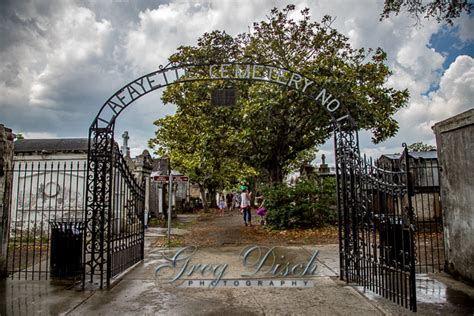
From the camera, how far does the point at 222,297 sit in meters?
5.14

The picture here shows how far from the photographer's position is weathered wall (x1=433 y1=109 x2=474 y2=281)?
5.74 m

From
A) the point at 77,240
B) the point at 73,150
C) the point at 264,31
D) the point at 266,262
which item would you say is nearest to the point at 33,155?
the point at 73,150

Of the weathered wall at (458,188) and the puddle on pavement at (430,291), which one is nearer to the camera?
the puddle on pavement at (430,291)

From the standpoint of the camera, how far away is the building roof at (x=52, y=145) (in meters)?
11.8

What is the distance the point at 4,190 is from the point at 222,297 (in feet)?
15.3

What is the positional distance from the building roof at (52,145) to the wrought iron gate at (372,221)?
9.09 metres

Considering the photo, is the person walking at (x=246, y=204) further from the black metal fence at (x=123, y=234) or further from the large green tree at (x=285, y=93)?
the black metal fence at (x=123, y=234)

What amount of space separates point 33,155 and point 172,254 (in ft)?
22.9

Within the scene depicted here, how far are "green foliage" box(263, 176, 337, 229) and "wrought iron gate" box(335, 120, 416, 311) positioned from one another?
6573 millimetres

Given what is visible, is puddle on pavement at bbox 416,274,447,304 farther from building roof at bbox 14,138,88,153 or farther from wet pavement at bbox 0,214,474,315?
building roof at bbox 14,138,88,153

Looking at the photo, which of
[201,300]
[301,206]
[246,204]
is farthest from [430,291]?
[246,204]

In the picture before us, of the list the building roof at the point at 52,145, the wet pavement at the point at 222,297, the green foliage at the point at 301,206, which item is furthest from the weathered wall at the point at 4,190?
the green foliage at the point at 301,206

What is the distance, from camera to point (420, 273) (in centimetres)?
650

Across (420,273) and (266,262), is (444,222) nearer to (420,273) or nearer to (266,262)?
(420,273)
